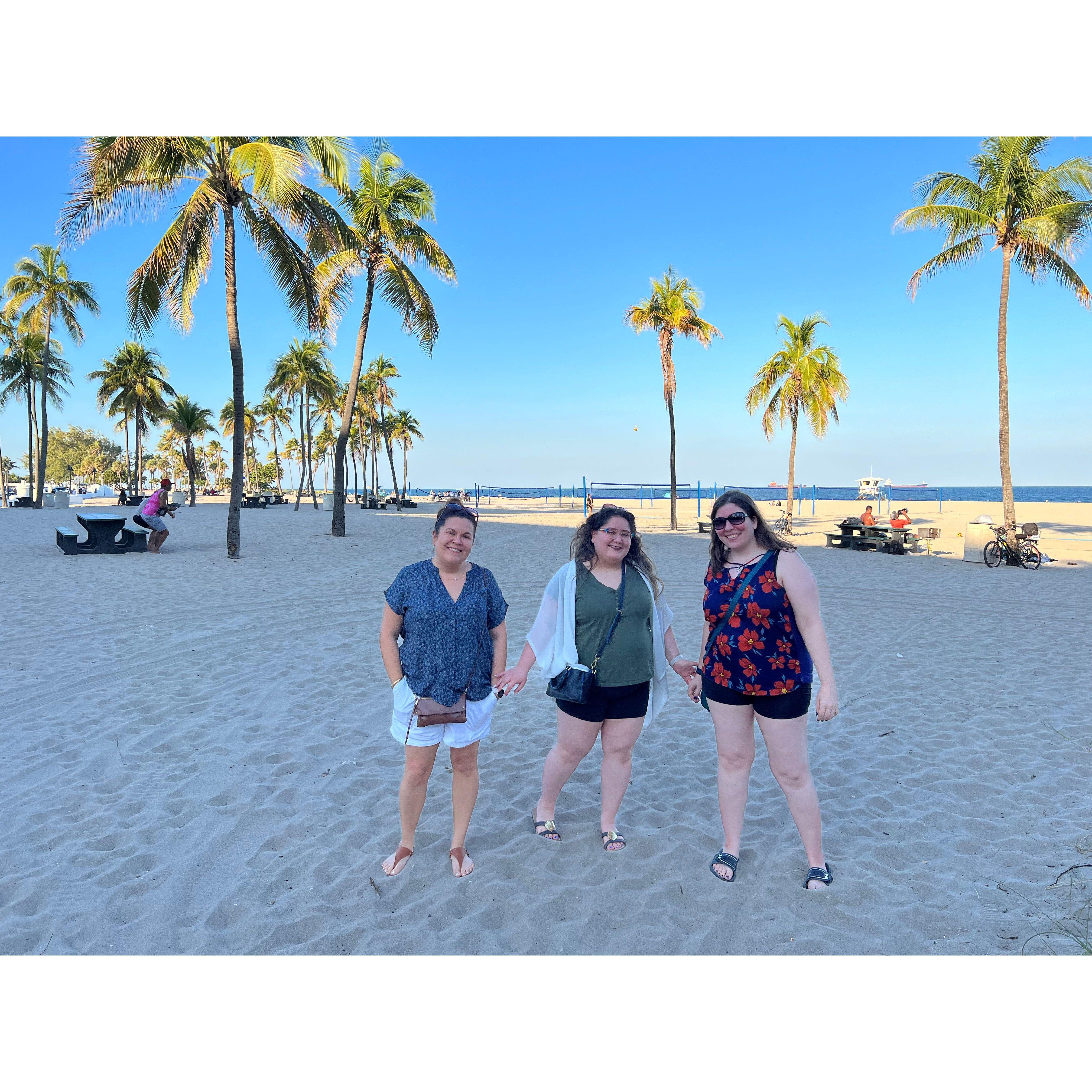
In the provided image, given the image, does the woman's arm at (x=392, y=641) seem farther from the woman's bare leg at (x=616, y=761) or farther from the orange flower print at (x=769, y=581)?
the orange flower print at (x=769, y=581)

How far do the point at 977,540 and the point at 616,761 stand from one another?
14.9 m

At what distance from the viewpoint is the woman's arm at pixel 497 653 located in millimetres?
2812

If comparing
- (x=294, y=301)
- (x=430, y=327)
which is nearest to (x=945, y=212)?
(x=430, y=327)

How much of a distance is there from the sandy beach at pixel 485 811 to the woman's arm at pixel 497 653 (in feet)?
3.08

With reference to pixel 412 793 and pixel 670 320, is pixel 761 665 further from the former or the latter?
pixel 670 320

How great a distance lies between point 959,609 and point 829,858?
7704mm

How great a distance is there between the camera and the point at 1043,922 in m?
2.55

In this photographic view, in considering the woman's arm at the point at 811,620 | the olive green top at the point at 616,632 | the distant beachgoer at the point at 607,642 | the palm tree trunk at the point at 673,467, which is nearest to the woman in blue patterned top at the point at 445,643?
the distant beachgoer at the point at 607,642

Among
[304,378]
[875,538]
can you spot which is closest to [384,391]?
[304,378]

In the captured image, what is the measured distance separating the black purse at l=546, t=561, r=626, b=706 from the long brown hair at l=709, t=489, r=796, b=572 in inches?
17.1

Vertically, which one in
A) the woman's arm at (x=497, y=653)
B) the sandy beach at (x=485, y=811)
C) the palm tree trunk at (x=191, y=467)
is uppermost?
the palm tree trunk at (x=191, y=467)

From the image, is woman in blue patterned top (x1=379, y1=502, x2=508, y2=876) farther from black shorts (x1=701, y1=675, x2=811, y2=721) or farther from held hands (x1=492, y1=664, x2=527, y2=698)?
black shorts (x1=701, y1=675, x2=811, y2=721)

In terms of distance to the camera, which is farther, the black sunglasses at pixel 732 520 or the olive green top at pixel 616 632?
the olive green top at pixel 616 632
